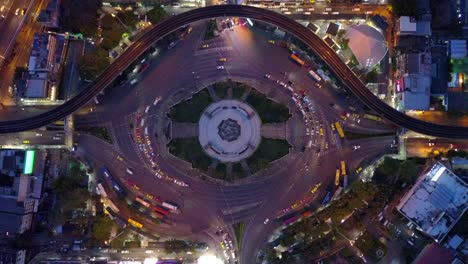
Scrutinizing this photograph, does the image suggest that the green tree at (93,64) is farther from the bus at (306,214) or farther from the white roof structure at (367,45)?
the white roof structure at (367,45)

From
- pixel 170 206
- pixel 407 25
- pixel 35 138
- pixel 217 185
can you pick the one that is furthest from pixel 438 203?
pixel 35 138

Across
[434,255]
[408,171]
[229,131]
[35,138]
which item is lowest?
[434,255]

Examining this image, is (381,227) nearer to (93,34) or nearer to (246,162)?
(246,162)

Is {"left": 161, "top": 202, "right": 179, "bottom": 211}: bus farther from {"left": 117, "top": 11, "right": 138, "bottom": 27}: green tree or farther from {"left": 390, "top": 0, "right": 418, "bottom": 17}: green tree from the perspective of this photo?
{"left": 390, "top": 0, "right": 418, "bottom": 17}: green tree

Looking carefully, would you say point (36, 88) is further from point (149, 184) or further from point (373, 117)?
point (373, 117)

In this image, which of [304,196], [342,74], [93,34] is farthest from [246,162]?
[93,34]

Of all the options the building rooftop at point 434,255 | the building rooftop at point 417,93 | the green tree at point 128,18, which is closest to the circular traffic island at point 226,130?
the green tree at point 128,18

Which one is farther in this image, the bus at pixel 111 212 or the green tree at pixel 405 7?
the bus at pixel 111 212
